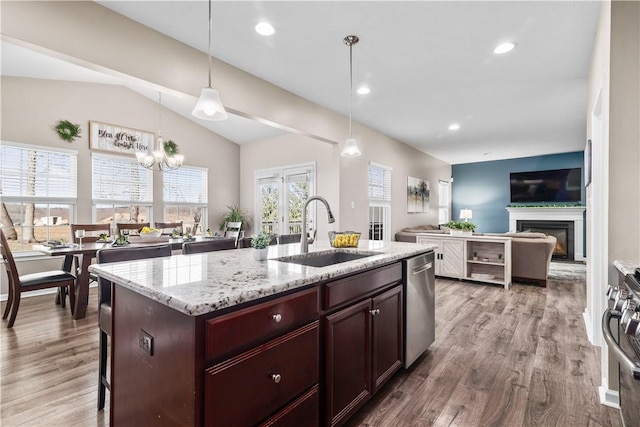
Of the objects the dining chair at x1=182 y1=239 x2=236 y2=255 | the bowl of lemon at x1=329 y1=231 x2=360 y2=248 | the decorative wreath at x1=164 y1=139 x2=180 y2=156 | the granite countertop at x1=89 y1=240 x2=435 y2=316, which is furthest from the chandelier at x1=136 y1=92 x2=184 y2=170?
the bowl of lemon at x1=329 y1=231 x2=360 y2=248

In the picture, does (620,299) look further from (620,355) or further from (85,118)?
(85,118)

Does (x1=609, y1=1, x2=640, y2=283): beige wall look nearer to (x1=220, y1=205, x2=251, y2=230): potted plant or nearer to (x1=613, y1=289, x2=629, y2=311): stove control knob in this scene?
(x1=613, y1=289, x2=629, y2=311): stove control knob

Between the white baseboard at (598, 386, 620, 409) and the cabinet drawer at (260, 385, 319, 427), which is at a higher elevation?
the cabinet drawer at (260, 385, 319, 427)

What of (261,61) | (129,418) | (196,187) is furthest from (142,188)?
(129,418)

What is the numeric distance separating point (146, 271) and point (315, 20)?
7.64 feet

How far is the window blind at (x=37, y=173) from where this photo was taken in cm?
412

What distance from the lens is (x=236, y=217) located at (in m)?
6.69

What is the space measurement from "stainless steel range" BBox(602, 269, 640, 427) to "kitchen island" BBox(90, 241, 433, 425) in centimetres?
102

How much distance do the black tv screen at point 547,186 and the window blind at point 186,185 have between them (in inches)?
314

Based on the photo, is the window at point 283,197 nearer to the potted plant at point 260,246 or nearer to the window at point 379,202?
the window at point 379,202

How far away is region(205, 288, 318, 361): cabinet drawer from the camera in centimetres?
101

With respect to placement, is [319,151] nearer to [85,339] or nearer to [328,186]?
[328,186]

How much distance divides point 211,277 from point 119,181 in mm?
4888

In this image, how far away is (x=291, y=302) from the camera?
1.28m
